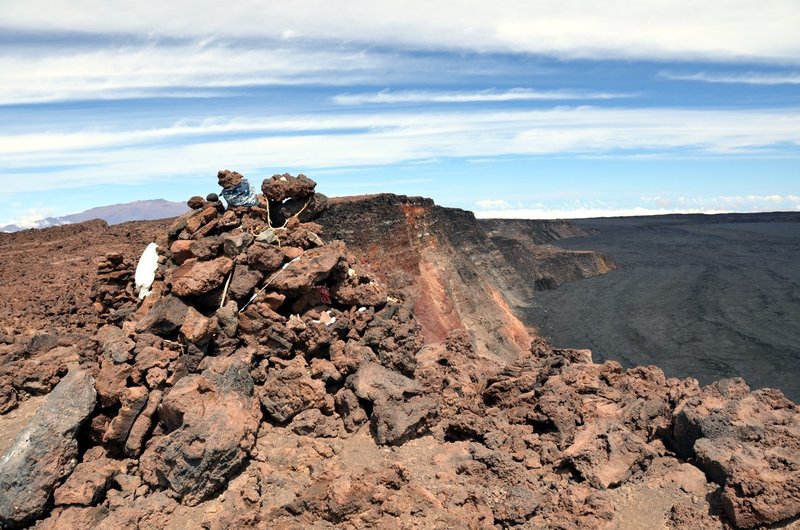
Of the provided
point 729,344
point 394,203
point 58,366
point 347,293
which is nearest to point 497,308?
point 394,203

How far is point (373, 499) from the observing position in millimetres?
6676

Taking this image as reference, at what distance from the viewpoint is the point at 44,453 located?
7.12m

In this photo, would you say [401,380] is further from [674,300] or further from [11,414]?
[674,300]

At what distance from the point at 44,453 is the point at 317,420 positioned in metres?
3.18

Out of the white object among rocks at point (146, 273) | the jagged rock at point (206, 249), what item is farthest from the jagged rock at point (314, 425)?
the white object among rocks at point (146, 273)

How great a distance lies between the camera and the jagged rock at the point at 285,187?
11.0 meters

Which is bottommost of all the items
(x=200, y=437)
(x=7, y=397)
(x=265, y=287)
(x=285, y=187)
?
(x=7, y=397)

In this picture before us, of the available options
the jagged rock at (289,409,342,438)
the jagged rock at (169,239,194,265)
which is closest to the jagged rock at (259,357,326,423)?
the jagged rock at (289,409,342,438)

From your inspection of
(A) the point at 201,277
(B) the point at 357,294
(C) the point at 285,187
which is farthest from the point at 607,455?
(C) the point at 285,187

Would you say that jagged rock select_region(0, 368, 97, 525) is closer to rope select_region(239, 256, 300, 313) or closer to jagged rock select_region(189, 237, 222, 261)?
rope select_region(239, 256, 300, 313)

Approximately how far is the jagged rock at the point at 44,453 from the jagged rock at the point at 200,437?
35.1 inches

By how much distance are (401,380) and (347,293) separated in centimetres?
166

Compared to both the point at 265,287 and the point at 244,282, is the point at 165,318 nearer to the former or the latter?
the point at 244,282

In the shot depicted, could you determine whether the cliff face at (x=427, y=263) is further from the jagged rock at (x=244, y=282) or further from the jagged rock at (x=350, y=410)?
the jagged rock at (x=350, y=410)
